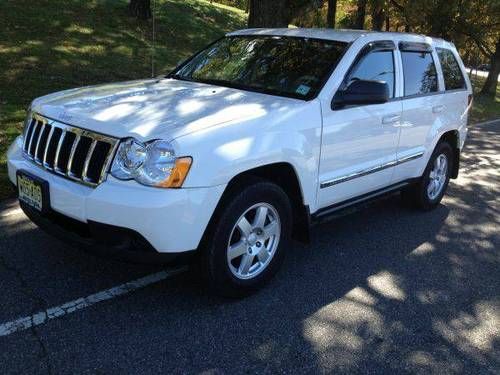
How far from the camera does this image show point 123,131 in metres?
3.28

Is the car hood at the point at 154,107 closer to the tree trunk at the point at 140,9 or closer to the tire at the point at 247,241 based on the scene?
the tire at the point at 247,241

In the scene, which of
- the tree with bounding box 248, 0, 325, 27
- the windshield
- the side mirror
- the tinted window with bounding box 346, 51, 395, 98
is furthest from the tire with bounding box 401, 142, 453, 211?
the tree with bounding box 248, 0, 325, 27

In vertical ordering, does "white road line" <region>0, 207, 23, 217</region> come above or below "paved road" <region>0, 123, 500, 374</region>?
above

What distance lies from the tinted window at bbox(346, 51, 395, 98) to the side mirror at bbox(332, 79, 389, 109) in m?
0.17

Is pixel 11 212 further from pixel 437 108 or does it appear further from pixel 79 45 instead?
pixel 79 45

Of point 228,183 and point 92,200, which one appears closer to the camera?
point 92,200

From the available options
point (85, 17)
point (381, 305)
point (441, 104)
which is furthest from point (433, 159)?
point (85, 17)

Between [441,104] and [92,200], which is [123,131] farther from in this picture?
[441,104]

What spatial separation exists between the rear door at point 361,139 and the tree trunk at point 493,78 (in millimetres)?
19652

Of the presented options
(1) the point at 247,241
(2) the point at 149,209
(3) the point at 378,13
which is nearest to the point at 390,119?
(1) the point at 247,241

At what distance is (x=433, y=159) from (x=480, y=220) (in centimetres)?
89

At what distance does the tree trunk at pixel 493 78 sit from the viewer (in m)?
22.5

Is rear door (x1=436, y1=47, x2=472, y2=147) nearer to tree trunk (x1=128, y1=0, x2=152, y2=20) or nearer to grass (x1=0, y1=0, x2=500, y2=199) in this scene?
grass (x1=0, y1=0, x2=500, y2=199)

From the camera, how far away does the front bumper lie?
122 inches
